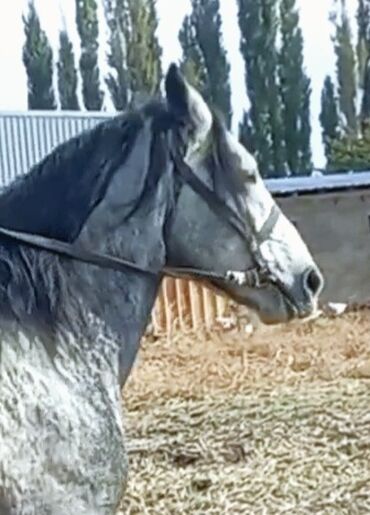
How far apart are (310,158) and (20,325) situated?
78.0ft

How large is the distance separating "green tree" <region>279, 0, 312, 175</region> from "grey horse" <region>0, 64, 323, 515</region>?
2261 centimetres

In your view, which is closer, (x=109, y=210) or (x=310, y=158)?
(x=109, y=210)

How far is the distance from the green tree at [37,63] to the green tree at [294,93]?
5.23m

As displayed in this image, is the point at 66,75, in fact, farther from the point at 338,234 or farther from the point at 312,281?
the point at 312,281

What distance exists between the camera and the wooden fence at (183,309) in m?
8.38

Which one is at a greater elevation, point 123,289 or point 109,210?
point 109,210

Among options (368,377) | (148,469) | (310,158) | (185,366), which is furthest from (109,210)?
(310,158)

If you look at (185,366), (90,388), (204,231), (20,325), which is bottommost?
(185,366)

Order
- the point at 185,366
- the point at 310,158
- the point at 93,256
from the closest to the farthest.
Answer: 1. the point at 93,256
2. the point at 185,366
3. the point at 310,158

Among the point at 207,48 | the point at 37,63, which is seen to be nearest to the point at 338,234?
the point at 37,63

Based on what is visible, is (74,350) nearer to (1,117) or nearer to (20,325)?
(20,325)

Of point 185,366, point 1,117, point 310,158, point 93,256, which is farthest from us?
point 310,158

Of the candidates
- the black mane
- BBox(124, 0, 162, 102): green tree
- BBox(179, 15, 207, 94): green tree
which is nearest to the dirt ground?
the black mane

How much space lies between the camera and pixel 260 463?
4.64 metres
